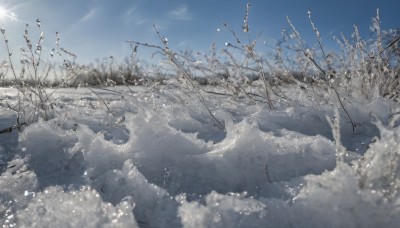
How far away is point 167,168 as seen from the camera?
1.25 metres

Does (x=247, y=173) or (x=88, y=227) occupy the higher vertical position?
(x=247, y=173)

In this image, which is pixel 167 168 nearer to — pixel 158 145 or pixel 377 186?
pixel 158 145

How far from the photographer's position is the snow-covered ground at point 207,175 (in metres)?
0.87

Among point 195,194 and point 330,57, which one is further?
point 330,57

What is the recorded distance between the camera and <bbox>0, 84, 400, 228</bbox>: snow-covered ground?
873mm

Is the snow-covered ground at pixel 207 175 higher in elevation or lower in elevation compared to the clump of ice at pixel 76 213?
higher

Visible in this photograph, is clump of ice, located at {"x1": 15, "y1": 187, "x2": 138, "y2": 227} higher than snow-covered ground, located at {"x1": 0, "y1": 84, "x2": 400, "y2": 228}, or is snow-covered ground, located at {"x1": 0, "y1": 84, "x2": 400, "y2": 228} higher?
snow-covered ground, located at {"x1": 0, "y1": 84, "x2": 400, "y2": 228}

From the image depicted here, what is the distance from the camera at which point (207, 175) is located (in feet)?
3.91

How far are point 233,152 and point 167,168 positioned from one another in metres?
0.21

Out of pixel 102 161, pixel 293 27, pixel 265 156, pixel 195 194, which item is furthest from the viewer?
pixel 293 27

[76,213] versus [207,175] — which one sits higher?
[207,175]

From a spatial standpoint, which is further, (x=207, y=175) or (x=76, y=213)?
(x=207, y=175)

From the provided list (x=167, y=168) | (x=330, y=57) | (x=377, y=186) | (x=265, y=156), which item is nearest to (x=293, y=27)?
(x=330, y=57)

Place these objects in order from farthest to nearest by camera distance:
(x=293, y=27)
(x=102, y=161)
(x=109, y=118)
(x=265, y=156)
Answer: (x=109, y=118), (x=293, y=27), (x=102, y=161), (x=265, y=156)
